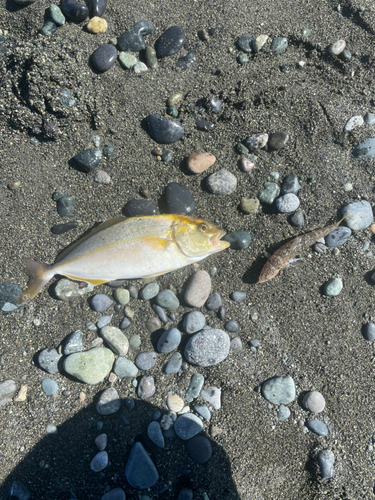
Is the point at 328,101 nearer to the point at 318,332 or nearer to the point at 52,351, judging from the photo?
the point at 318,332

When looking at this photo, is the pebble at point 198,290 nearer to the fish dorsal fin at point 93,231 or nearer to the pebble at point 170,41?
the fish dorsal fin at point 93,231

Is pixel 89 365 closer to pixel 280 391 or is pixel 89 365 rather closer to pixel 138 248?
pixel 138 248

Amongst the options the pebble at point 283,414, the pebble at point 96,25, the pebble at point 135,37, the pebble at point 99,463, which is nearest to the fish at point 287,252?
the pebble at point 283,414

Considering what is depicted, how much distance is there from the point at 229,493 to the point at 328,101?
4.07 meters

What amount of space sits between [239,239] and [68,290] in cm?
185

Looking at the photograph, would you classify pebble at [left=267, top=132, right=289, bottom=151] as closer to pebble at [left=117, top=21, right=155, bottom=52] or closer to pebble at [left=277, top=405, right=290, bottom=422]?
pebble at [left=117, top=21, right=155, bottom=52]

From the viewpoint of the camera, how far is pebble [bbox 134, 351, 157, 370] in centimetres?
285

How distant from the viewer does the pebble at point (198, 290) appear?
2.87 meters

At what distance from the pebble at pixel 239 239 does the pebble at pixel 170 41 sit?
6.64ft

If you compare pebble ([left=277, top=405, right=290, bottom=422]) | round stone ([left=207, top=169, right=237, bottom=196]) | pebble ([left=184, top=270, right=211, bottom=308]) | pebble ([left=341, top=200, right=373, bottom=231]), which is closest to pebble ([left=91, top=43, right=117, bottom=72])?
round stone ([left=207, top=169, right=237, bottom=196])

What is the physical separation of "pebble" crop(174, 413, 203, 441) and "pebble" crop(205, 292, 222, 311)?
1066mm

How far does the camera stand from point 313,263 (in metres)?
2.96

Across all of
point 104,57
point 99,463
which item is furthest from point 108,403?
point 104,57

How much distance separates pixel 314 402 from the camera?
274 centimetres
